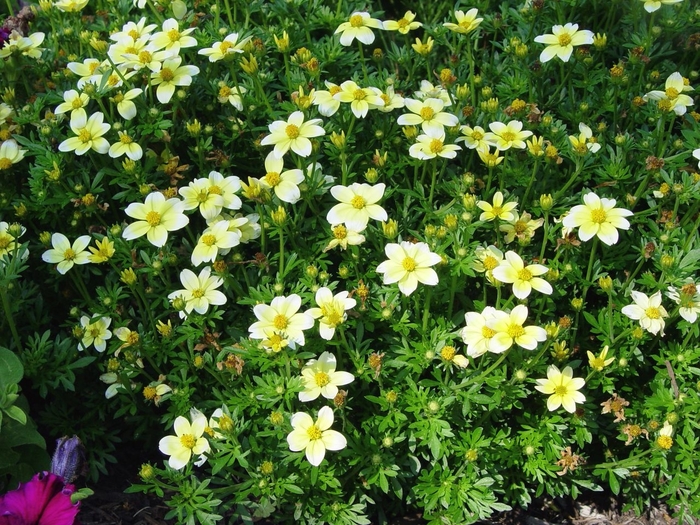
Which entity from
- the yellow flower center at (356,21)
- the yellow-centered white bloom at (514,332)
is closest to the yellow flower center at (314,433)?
the yellow-centered white bloom at (514,332)

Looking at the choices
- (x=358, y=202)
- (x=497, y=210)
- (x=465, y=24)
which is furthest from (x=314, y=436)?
(x=465, y=24)

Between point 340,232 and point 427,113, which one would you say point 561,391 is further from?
point 427,113

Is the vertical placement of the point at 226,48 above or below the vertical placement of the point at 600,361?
above

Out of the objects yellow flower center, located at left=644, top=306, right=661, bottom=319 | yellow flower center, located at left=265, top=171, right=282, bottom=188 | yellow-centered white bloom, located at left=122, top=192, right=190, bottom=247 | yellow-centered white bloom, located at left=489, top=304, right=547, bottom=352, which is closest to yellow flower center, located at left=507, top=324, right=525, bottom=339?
yellow-centered white bloom, located at left=489, top=304, right=547, bottom=352

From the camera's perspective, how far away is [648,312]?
9.73 feet

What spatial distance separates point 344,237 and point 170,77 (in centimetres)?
112

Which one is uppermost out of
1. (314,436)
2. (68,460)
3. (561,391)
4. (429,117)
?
(429,117)

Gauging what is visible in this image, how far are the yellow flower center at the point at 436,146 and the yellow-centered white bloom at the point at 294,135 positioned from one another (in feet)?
1.48

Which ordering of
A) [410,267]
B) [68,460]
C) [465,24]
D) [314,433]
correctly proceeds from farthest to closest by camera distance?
1. [465,24]
2. [410,267]
3. [314,433]
4. [68,460]

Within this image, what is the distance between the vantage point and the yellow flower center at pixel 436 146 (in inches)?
126

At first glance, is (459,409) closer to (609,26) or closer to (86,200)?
(86,200)

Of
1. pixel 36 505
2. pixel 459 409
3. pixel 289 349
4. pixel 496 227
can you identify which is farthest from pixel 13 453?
pixel 496 227

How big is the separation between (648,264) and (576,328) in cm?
60

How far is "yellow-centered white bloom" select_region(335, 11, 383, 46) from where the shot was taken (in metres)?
3.61
